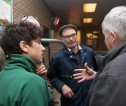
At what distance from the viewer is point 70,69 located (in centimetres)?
355

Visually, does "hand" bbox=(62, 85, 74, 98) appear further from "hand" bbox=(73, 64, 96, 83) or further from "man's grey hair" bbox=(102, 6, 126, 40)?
"man's grey hair" bbox=(102, 6, 126, 40)

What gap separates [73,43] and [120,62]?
2.10 meters

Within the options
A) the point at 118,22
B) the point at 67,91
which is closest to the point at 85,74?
the point at 67,91

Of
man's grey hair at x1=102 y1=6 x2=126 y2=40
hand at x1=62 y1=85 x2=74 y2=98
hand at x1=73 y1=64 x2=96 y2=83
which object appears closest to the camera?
man's grey hair at x1=102 y1=6 x2=126 y2=40

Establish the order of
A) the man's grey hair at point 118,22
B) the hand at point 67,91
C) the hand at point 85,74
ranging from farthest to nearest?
1. the hand at point 67,91
2. the hand at point 85,74
3. the man's grey hair at point 118,22

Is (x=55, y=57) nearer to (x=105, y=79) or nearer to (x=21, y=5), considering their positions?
(x=105, y=79)

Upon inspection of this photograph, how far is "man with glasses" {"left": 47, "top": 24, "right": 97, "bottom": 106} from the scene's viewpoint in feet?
11.4

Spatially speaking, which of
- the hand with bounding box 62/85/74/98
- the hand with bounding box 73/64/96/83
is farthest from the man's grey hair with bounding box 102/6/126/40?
the hand with bounding box 62/85/74/98

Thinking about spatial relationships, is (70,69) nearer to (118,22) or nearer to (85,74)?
(85,74)

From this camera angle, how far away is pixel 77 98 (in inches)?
137

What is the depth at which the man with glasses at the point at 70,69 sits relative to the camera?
137 inches

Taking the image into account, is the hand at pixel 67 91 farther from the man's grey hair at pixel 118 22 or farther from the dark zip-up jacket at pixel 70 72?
the man's grey hair at pixel 118 22

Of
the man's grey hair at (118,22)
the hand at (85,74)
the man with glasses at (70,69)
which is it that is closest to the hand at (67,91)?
the man with glasses at (70,69)

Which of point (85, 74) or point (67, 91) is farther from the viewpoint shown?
point (67, 91)
